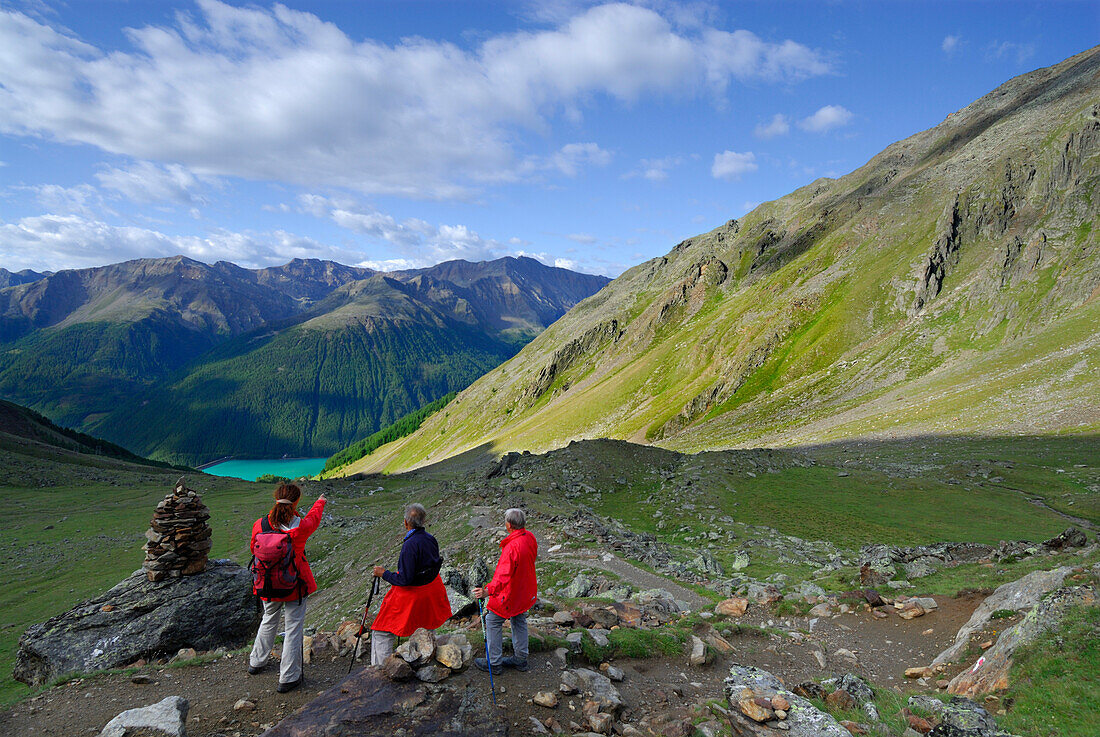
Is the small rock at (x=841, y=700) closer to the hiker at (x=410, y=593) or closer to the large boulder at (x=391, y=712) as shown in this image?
the large boulder at (x=391, y=712)

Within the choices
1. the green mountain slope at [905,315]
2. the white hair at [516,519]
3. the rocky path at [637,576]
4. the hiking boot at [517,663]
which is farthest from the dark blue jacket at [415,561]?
the green mountain slope at [905,315]

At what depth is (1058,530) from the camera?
27359 mm

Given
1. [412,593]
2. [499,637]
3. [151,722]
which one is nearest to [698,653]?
[499,637]

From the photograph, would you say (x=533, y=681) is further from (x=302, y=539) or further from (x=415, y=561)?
(x=302, y=539)

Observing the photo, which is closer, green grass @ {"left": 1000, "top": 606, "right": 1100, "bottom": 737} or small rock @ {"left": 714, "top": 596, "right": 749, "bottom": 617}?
green grass @ {"left": 1000, "top": 606, "right": 1100, "bottom": 737}

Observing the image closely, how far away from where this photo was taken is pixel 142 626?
13.0 meters

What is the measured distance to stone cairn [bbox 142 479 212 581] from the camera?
14117 millimetres

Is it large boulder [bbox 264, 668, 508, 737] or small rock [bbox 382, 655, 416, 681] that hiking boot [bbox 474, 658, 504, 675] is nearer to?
large boulder [bbox 264, 668, 508, 737]

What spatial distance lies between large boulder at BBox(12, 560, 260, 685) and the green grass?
18.3 m

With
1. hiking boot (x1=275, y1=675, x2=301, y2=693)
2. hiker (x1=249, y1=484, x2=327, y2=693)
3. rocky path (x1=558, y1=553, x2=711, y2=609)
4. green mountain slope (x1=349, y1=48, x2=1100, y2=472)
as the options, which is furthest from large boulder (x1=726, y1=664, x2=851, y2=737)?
green mountain slope (x1=349, y1=48, x2=1100, y2=472)

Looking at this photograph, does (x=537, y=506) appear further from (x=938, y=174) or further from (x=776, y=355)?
(x=938, y=174)

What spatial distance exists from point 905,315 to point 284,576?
113 meters

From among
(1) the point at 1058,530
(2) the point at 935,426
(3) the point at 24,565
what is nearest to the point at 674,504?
(1) the point at 1058,530

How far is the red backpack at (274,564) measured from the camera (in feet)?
30.0
